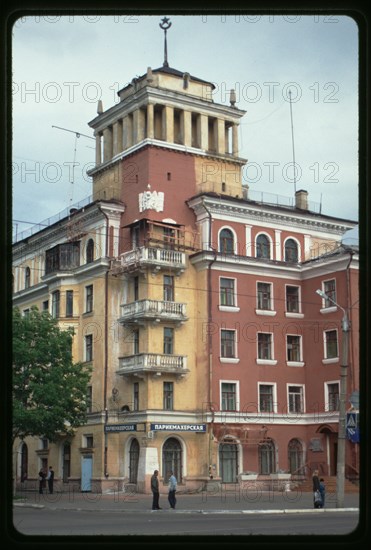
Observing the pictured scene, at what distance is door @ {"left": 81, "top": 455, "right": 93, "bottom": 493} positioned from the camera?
24.6 metres

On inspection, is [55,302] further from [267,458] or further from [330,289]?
[330,289]

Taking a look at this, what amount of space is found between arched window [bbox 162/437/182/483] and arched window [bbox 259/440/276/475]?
2.42 m

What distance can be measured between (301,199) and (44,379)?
12.3 metres

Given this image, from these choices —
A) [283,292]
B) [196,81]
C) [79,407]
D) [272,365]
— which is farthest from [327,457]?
[196,81]

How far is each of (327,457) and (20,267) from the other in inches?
490

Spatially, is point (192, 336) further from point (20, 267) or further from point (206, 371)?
point (20, 267)

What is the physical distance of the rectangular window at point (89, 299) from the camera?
25188 millimetres

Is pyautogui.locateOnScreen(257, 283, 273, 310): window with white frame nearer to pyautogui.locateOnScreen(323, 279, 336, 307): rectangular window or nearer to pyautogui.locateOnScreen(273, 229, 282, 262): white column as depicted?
pyautogui.locateOnScreen(273, 229, 282, 262): white column

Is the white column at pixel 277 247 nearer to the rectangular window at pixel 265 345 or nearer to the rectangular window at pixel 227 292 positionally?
the rectangular window at pixel 227 292

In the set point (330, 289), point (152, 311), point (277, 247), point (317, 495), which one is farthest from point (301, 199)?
point (317, 495)

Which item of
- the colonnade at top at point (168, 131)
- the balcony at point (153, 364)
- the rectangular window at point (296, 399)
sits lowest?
the rectangular window at point (296, 399)

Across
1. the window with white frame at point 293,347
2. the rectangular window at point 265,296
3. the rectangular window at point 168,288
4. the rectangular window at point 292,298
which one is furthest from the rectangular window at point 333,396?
the rectangular window at point 168,288

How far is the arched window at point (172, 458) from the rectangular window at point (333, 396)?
4690 mm

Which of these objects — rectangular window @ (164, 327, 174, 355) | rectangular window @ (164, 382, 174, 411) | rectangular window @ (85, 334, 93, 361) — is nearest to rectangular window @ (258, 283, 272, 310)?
rectangular window @ (164, 327, 174, 355)
